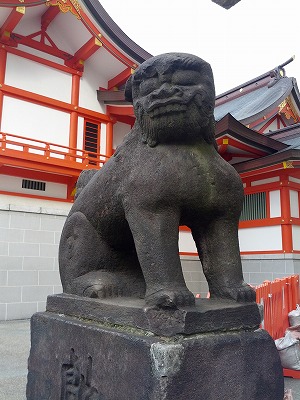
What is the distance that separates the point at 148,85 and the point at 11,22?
19.1ft

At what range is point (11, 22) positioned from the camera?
6.19 m

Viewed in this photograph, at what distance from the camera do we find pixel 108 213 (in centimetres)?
165

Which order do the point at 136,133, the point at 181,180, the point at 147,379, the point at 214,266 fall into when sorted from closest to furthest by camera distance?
the point at 147,379
the point at 181,180
the point at 214,266
the point at 136,133

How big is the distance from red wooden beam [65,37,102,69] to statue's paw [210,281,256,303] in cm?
658

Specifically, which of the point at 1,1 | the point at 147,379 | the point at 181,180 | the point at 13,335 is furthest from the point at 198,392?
the point at 1,1

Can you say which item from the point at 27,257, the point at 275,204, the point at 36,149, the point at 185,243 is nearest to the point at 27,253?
the point at 27,257

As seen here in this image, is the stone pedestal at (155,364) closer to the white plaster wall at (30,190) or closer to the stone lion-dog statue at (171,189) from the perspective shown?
the stone lion-dog statue at (171,189)

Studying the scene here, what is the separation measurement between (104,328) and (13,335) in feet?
11.8

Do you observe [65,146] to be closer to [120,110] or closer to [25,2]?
[120,110]

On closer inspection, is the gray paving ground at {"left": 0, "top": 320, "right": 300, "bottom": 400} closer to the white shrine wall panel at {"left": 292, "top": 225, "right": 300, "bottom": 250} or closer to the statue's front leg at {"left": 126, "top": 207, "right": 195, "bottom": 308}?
the statue's front leg at {"left": 126, "top": 207, "right": 195, "bottom": 308}

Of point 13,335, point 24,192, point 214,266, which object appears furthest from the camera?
point 24,192

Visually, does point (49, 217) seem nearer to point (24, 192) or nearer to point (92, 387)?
point (24, 192)

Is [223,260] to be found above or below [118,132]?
below

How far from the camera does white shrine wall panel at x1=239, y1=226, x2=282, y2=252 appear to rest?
7.49 meters
